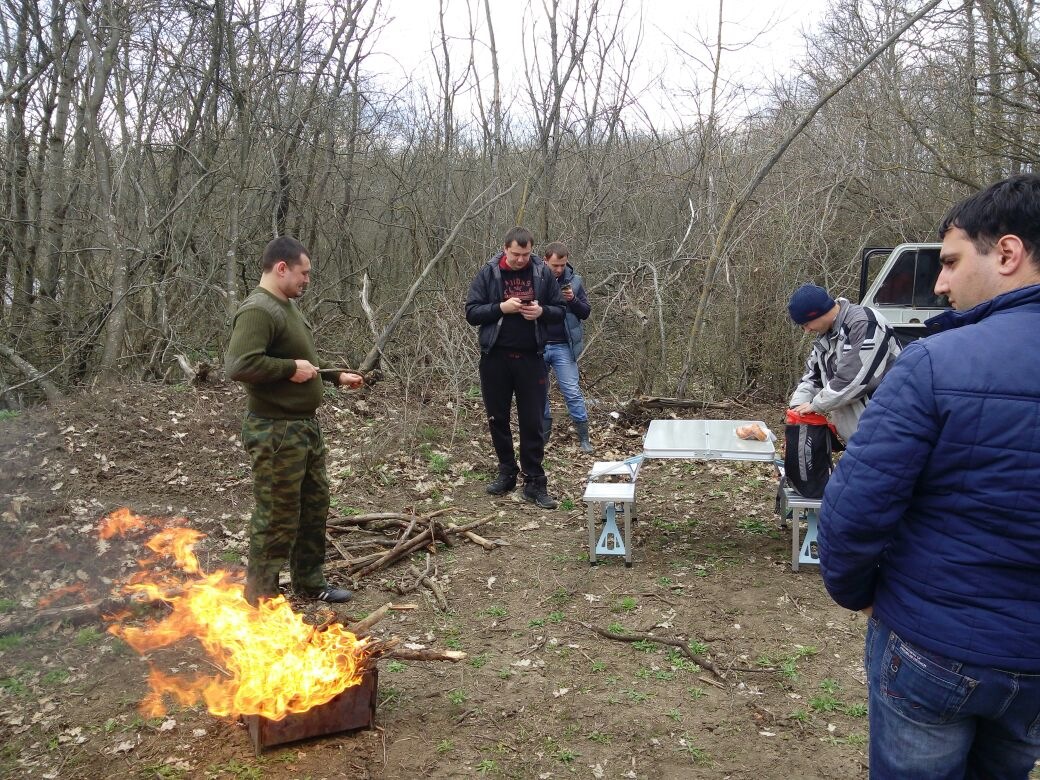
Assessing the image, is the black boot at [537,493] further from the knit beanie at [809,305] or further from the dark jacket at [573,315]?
the knit beanie at [809,305]

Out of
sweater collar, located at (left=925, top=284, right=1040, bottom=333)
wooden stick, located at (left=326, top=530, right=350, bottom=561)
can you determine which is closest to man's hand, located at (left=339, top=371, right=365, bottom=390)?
wooden stick, located at (left=326, top=530, right=350, bottom=561)

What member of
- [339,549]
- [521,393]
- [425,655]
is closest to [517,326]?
[521,393]

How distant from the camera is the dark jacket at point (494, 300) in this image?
6332 mm

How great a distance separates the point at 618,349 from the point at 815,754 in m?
7.18

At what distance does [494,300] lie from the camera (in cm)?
641

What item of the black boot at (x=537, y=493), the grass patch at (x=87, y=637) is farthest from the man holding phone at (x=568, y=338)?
the grass patch at (x=87, y=637)

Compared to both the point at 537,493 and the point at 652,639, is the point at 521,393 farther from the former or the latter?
the point at 652,639

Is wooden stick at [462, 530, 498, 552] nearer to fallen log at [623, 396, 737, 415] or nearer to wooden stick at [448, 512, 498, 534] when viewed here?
wooden stick at [448, 512, 498, 534]

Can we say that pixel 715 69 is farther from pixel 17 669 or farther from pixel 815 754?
pixel 17 669

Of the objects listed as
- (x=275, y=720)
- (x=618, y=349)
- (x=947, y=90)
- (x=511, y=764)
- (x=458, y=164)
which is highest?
(x=947, y=90)

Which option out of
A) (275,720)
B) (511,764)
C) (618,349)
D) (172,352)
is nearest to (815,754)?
(511,764)

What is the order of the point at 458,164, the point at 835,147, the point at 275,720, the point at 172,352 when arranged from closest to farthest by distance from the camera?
the point at 275,720
the point at 172,352
the point at 835,147
the point at 458,164

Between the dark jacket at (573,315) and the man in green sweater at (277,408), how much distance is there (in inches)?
143

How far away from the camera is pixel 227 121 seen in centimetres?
1049
